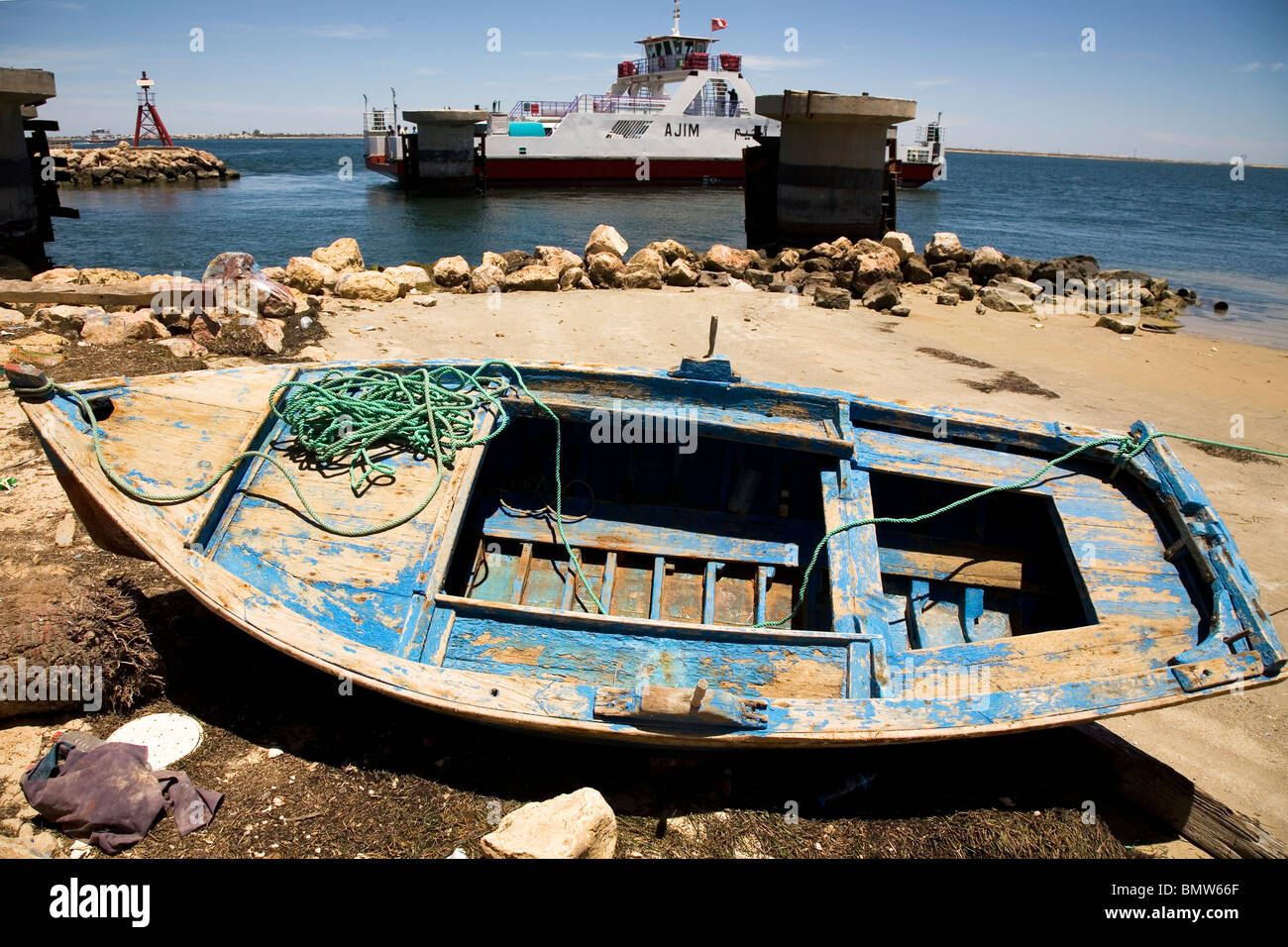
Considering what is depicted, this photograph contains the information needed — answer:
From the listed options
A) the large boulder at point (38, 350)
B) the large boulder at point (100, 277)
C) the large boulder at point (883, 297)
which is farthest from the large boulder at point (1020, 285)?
the large boulder at point (100, 277)

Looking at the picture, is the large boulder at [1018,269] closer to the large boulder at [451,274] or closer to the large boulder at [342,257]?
the large boulder at [451,274]

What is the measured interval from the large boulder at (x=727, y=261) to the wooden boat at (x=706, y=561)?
1342 centimetres

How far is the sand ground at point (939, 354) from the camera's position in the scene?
28.2 ft

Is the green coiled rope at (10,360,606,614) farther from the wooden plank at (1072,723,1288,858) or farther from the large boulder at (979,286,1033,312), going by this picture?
the large boulder at (979,286,1033,312)

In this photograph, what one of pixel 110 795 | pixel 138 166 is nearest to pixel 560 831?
pixel 110 795

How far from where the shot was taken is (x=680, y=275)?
55.4 ft

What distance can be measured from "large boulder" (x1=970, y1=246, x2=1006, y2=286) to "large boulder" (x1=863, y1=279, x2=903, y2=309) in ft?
14.5

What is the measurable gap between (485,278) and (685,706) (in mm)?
13548

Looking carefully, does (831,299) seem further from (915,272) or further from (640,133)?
(640,133)

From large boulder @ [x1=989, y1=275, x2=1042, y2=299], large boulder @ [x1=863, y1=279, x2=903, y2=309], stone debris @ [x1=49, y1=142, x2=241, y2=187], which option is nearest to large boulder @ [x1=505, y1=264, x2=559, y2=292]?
large boulder @ [x1=863, y1=279, x2=903, y2=309]

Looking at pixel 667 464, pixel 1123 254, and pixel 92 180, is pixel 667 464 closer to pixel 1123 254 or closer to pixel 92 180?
pixel 1123 254

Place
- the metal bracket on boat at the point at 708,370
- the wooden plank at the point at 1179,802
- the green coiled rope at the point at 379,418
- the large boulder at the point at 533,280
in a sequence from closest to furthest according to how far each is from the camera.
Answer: the wooden plank at the point at 1179,802 < the green coiled rope at the point at 379,418 < the metal bracket on boat at the point at 708,370 < the large boulder at the point at 533,280

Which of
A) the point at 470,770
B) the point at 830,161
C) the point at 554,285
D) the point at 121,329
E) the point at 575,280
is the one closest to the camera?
the point at 470,770

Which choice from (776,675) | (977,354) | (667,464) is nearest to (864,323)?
(977,354)
